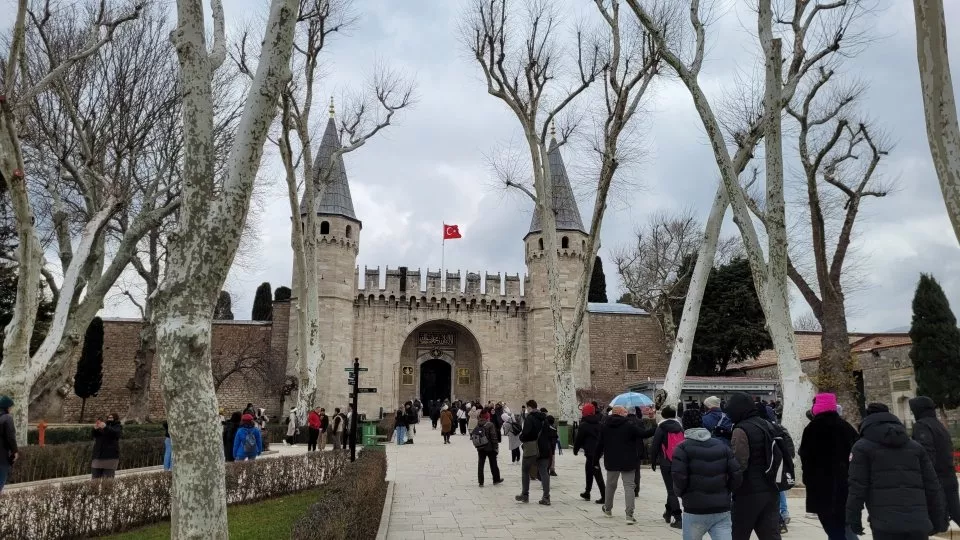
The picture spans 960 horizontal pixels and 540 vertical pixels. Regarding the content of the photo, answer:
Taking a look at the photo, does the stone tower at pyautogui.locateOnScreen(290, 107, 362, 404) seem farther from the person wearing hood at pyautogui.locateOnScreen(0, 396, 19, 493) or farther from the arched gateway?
the person wearing hood at pyautogui.locateOnScreen(0, 396, 19, 493)

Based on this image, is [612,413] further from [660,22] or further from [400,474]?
[660,22]

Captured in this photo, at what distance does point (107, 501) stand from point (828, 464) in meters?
7.35

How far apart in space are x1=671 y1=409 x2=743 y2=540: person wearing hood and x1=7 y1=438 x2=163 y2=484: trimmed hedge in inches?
415

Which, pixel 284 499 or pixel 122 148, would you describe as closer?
pixel 284 499

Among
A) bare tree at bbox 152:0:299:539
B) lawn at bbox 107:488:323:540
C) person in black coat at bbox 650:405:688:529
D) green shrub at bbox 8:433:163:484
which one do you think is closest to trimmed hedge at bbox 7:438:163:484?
green shrub at bbox 8:433:163:484

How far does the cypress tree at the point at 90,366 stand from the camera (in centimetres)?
2762

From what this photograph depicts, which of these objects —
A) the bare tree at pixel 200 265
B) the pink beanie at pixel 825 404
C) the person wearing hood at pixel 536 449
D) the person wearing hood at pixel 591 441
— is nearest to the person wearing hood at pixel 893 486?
the pink beanie at pixel 825 404

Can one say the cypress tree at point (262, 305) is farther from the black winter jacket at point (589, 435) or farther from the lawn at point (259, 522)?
the black winter jacket at point (589, 435)

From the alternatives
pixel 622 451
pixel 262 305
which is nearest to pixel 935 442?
pixel 622 451

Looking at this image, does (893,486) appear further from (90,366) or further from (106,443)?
(90,366)

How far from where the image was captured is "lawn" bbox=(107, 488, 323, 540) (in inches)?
268

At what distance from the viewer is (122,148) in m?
13.5

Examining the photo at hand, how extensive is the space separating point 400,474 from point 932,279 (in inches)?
767

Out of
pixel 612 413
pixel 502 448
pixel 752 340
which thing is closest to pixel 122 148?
pixel 612 413
